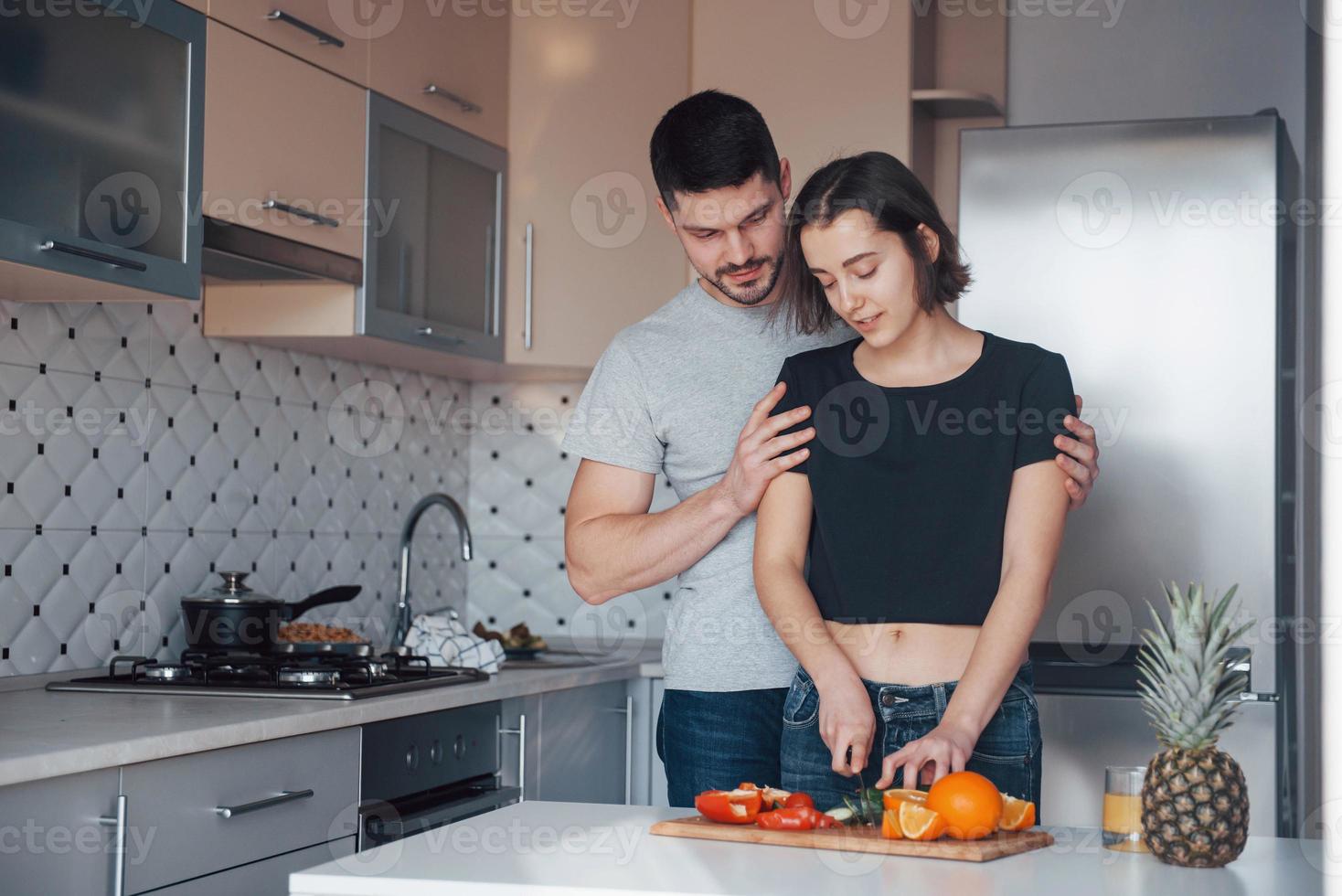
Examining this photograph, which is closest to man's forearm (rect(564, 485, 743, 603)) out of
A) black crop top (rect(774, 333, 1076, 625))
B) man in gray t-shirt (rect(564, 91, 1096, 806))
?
man in gray t-shirt (rect(564, 91, 1096, 806))

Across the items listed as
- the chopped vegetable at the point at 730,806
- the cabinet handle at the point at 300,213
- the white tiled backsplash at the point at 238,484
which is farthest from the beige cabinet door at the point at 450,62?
the chopped vegetable at the point at 730,806

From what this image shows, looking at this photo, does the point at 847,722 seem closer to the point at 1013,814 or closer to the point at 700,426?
the point at 1013,814

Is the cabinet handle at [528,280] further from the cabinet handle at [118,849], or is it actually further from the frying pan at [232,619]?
the cabinet handle at [118,849]

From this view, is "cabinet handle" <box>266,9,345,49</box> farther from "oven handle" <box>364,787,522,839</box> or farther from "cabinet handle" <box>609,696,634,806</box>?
"cabinet handle" <box>609,696,634,806</box>

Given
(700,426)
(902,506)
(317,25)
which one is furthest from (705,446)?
(317,25)

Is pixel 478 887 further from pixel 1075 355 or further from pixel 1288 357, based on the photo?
pixel 1288 357

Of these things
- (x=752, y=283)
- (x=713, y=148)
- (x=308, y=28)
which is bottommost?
(x=752, y=283)

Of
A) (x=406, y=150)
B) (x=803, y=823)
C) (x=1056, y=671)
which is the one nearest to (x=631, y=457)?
(x=803, y=823)

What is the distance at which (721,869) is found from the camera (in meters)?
1.17

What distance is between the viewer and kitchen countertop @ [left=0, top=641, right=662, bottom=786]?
5.37ft

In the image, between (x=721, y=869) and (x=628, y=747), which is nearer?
(x=721, y=869)

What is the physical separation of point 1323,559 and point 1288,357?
201 centimetres

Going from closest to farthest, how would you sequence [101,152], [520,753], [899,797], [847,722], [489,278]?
[899,797] < [847,722] < [101,152] < [520,753] < [489,278]

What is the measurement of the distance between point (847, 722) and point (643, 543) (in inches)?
16.0
